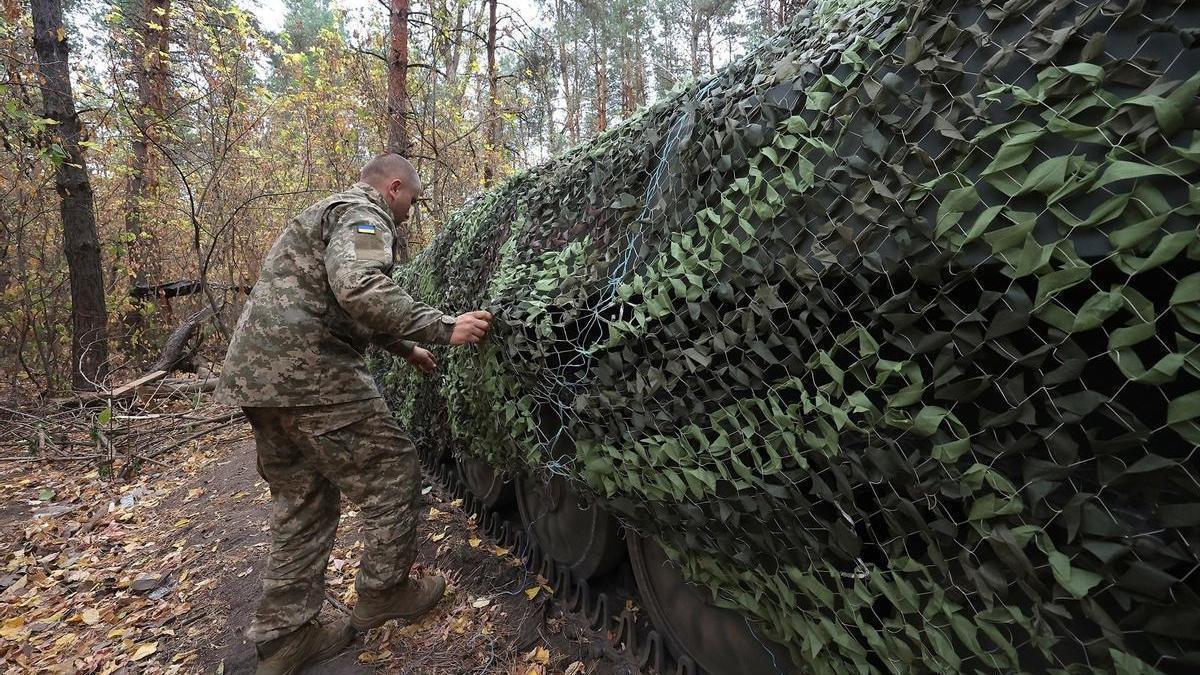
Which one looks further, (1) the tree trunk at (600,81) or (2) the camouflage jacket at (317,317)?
(1) the tree trunk at (600,81)

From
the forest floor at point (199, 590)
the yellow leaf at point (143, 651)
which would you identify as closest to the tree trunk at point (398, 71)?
the forest floor at point (199, 590)

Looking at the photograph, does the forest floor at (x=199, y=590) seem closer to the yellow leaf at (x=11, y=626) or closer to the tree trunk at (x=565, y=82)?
the yellow leaf at (x=11, y=626)

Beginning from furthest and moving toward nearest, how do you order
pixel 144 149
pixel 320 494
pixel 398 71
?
pixel 144 149 → pixel 398 71 → pixel 320 494

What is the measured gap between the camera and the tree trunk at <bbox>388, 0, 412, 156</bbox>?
7.16 meters

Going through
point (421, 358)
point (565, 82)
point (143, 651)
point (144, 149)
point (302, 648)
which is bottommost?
point (143, 651)

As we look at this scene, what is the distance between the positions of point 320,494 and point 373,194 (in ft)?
5.10

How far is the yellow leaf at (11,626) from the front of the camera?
3180 millimetres

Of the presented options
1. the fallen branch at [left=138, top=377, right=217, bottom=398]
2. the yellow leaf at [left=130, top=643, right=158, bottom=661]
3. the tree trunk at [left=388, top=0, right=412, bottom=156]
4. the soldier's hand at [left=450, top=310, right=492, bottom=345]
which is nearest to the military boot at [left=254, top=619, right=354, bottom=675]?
the yellow leaf at [left=130, top=643, right=158, bottom=661]

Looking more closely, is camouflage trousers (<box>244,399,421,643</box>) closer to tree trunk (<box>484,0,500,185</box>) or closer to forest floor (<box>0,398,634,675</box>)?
forest floor (<box>0,398,634,675</box>)

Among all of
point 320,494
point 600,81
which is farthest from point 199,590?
point 600,81

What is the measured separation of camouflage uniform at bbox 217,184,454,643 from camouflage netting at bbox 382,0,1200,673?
133cm

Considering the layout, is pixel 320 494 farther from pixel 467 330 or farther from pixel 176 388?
pixel 176 388

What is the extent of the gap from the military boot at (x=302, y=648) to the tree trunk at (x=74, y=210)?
689 centimetres

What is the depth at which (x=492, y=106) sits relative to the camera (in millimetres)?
9883
